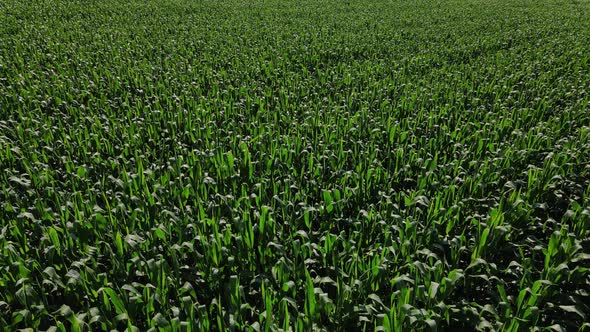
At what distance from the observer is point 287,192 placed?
397 centimetres

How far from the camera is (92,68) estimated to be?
8.61 m

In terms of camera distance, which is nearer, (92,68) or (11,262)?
(11,262)

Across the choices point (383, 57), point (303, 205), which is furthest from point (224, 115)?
point (383, 57)

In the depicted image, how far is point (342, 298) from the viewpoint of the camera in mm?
2670

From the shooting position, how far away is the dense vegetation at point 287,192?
9.11 feet

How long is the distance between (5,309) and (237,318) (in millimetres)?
1762

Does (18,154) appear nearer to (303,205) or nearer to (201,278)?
(201,278)

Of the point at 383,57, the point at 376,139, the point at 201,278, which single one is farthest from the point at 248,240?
the point at 383,57

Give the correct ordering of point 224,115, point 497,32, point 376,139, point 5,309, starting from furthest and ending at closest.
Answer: point 497,32 → point 224,115 → point 376,139 → point 5,309

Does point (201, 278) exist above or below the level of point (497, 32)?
below

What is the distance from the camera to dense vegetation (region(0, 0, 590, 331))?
9.11ft

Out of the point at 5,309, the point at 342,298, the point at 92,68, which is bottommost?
the point at 5,309

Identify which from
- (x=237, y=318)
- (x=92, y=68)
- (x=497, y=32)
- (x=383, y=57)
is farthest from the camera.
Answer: (x=497, y=32)

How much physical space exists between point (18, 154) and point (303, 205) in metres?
3.72
